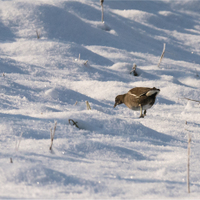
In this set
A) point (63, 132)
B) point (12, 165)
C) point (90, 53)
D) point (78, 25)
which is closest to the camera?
point (12, 165)

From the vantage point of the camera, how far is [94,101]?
3385mm

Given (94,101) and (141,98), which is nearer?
(141,98)

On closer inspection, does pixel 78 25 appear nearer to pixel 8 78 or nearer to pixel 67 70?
pixel 67 70

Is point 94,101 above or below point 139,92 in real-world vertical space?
below

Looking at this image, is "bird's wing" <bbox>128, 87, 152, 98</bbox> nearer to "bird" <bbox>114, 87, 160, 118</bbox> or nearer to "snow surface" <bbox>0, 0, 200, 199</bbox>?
"bird" <bbox>114, 87, 160, 118</bbox>

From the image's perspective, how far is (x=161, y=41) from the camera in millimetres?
6488

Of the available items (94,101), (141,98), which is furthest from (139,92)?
(94,101)

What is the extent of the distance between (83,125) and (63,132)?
0.24 meters

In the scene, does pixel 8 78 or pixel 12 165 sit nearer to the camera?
pixel 12 165

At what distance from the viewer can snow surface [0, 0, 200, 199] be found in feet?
4.88

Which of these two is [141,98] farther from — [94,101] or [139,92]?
[94,101]

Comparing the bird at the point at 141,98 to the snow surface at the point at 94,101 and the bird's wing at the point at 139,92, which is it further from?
the snow surface at the point at 94,101

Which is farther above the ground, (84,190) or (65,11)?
(65,11)

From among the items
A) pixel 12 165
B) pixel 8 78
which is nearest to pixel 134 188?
pixel 12 165
